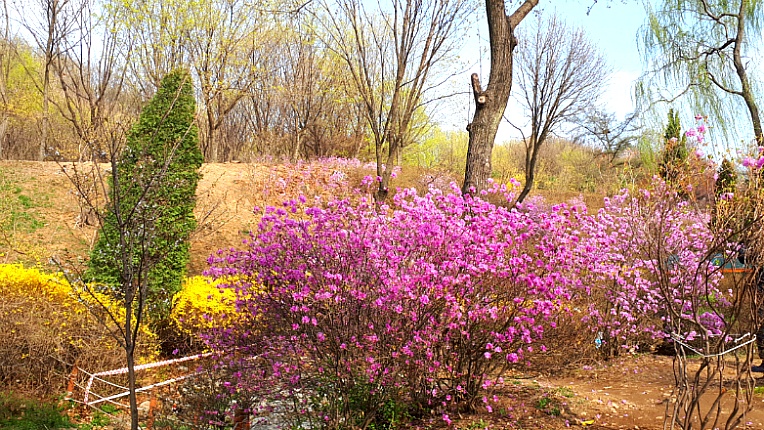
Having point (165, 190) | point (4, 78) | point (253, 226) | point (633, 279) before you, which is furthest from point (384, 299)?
point (4, 78)

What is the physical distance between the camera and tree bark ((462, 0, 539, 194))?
6.62 m

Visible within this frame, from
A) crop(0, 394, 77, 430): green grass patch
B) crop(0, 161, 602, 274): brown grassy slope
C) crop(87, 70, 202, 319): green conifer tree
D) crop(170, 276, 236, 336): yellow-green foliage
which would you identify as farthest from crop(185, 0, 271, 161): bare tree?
crop(0, 394, 77, 430): green grass patch

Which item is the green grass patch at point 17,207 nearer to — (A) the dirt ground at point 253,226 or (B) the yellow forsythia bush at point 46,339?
(A) the dirt ground at point 253,226

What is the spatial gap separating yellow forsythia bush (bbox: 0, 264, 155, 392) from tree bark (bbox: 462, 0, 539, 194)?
4265mm

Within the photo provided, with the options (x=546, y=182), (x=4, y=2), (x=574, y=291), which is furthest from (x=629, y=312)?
(x=4, y=2)

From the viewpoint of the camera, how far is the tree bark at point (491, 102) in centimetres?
662

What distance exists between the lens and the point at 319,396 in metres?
4.19

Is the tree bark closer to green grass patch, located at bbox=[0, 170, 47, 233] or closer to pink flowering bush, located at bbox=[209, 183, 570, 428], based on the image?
pink flowering bush, located at bbox=[209, 183, 570, 428]

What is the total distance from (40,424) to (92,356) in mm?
1157

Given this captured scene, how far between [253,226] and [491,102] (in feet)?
26.1

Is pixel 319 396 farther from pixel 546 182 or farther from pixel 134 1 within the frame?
pixel 546 182

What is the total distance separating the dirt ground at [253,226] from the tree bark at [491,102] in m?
2.33

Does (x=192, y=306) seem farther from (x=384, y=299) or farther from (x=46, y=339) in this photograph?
(x=384, y=299)

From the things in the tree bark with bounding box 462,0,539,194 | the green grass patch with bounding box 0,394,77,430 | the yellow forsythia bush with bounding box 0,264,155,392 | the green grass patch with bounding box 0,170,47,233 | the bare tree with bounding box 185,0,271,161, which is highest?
the bare tree with bounding box 185,0,271,161
